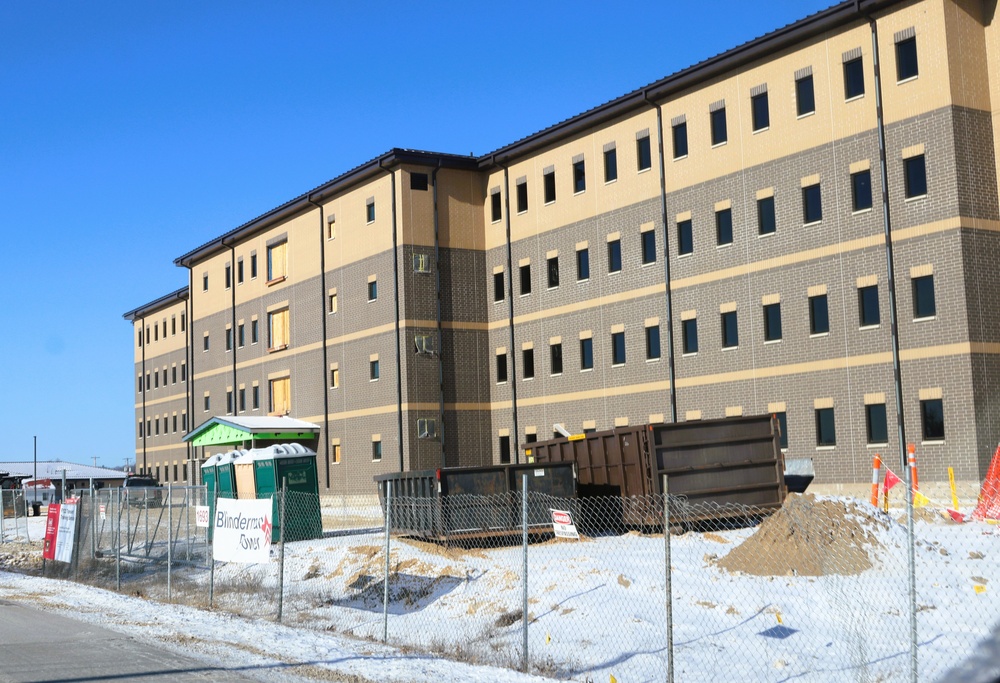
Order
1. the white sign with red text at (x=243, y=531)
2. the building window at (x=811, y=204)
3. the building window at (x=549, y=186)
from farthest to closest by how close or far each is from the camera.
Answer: the building window at (x=549, y=186) → the building window at (x=811, y=204) → the white sign with red text at (x=243, y=531)

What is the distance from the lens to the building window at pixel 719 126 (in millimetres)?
36625

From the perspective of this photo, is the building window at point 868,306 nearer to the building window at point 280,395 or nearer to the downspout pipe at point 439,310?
the downspout pipe at point 439,310

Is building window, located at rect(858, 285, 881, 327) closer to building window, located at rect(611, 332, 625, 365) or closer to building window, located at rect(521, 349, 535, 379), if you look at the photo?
building window, located at rect(611, 332, 625, 365)

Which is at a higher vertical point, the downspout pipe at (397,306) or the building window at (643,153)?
the building window at (643,153)

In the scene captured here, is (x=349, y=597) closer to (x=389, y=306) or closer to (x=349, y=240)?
(x=389, y=306)

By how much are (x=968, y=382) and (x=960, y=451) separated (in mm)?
1823

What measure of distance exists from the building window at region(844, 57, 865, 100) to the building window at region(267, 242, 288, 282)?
30887mm

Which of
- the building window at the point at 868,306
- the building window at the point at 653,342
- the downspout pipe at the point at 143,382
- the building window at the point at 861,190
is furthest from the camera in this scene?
the downspout pipe at the point at 143,382

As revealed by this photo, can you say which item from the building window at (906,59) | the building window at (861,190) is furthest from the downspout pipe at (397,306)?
the building window at (906,59)

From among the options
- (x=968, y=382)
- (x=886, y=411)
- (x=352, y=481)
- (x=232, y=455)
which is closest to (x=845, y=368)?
(x=886, y=411)

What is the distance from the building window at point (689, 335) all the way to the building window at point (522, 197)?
10731mm

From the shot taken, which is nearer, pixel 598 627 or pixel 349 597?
pixel 598 627

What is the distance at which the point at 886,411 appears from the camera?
101ft

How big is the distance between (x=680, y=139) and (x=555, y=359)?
1037cm
